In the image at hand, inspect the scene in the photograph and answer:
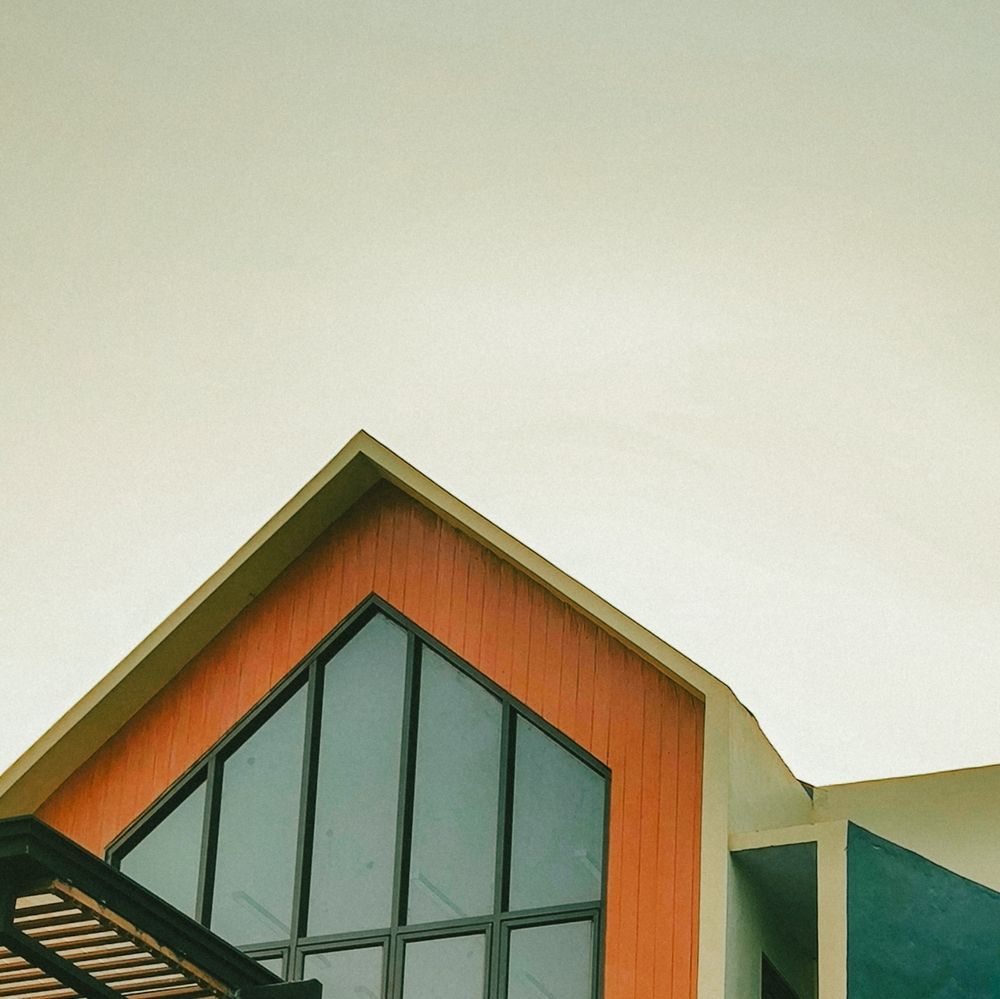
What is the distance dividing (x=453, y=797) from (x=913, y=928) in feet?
10.9

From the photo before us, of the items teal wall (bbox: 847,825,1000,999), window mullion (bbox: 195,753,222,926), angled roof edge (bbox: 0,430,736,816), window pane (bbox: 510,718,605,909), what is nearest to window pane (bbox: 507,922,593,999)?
window pane (bbox: 510,718,605,909)

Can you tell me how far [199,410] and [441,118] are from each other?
3636mm

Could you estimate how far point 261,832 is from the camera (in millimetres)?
13406

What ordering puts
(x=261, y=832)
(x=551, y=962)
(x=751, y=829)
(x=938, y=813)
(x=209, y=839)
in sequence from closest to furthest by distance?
(x=551, y=962), (x=751, y=829), (x=261, y=832), (x=209, y=839), (x=938, y=813)

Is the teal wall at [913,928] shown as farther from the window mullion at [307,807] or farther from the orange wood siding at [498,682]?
the window mullion at [307,807]

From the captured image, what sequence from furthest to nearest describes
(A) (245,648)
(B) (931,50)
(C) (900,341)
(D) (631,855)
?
(A) (245,648) < (C) (900,341) < (D) (631,855) < (B) (931,50)

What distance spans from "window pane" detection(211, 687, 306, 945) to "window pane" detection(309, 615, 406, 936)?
0.24 meters

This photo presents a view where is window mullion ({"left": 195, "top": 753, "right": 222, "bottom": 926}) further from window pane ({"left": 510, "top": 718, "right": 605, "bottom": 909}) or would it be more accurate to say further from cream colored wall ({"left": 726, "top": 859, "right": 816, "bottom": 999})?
cream colored wall ({"left": 726, "top": 859, "right": 816, "bottom": 999})

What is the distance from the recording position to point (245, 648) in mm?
14234

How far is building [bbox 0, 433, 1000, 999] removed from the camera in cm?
1141

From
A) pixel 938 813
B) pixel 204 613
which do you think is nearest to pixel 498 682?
pixel 204 613

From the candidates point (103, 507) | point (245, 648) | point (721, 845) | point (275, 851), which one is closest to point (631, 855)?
point (721, 845)

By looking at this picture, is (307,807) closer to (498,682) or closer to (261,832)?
(261,832)

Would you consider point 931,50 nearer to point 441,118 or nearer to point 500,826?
point 441,118
